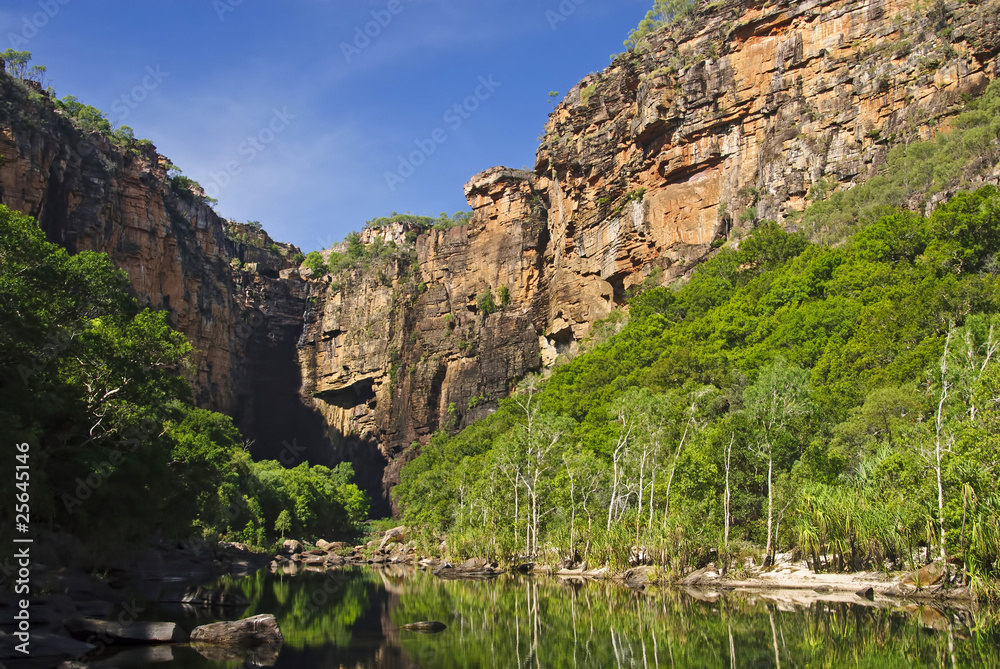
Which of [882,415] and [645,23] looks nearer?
[882,415]

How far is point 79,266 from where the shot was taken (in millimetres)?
26281

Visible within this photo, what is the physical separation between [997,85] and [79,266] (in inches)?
2483

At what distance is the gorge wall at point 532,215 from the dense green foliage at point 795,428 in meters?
13.3

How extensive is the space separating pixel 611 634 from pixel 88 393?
→ 19.1 meters

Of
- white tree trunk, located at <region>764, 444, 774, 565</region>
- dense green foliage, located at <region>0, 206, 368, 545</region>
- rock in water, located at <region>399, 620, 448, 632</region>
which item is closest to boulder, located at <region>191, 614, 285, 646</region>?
rock in water, located at <region>399, 620, 448, 632</region>

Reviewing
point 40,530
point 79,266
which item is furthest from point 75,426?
point 79,266

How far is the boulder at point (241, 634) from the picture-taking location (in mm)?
20625

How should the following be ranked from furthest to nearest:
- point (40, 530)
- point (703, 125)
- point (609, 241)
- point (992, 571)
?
1. point (609, 241)
2. point (703, 125)
3. point (40, 530)
4. point (992, 571)

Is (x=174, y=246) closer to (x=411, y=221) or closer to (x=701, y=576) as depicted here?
(x=411, y=221)

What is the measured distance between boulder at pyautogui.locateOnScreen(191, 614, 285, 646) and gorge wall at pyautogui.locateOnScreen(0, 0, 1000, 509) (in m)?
61.7

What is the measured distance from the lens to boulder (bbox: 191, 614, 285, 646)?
20625 mm

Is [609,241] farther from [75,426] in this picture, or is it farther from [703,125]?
[75,426]

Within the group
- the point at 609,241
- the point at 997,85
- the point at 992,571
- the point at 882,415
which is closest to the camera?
the point at 992,571

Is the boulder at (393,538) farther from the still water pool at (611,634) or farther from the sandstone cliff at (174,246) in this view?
the still water pool at (611,634)
